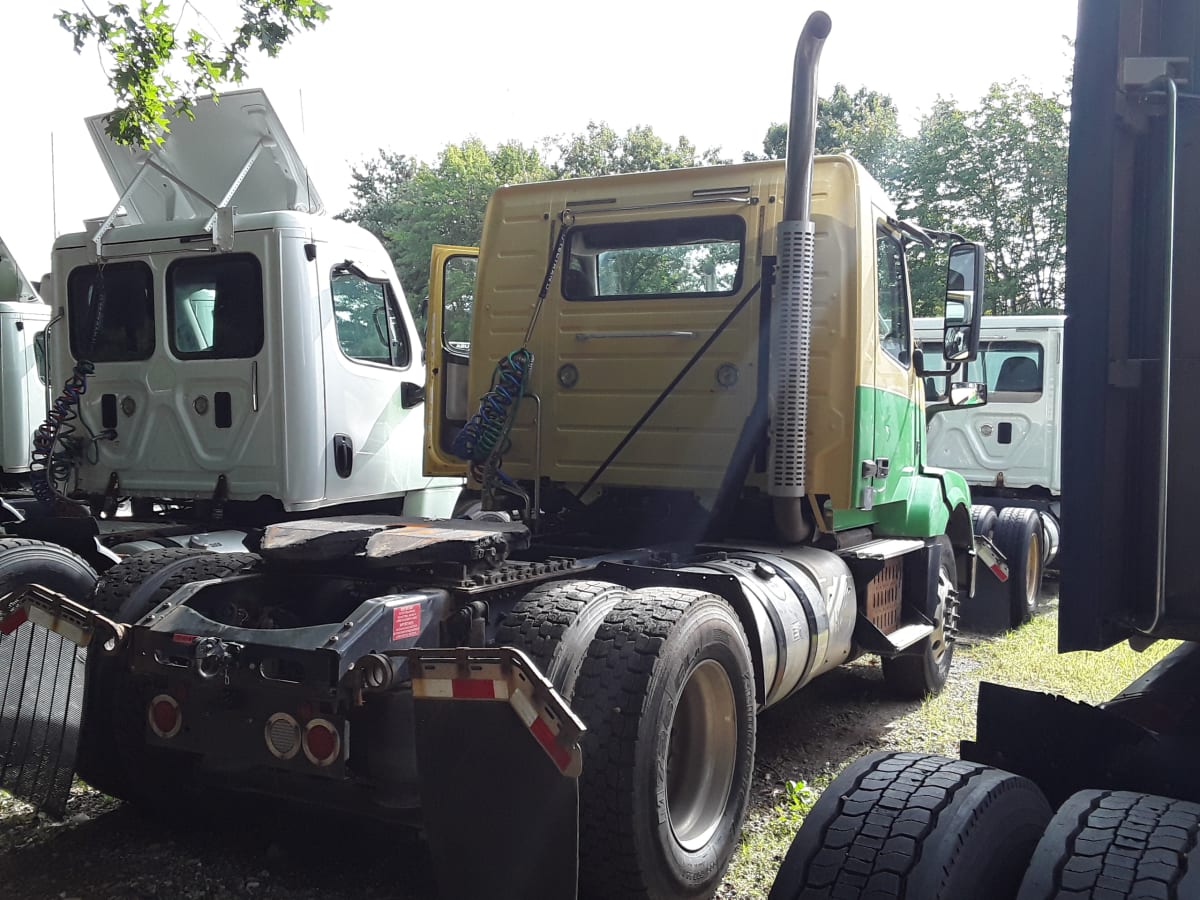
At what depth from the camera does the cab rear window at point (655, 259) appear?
5.11m

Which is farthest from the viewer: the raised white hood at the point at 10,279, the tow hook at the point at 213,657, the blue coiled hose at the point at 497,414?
the raised white hood at the point at 10,279

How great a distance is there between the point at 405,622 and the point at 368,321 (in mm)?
3837

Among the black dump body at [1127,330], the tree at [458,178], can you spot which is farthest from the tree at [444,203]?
the black dump body at [1127,330]

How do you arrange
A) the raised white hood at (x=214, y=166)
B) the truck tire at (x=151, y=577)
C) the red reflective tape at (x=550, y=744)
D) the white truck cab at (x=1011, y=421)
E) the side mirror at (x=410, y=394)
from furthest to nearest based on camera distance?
1. the white truck cab at (x=1011, y=421)
2. the side mirror at (x=410, y=394)
3. the raised white hood at (x=214, y=166)
4. the truck tire at (x=151, y=577)
5. the red reflective tape at (x=550, y=744)

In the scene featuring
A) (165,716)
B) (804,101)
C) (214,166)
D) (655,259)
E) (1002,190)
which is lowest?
(165,716)

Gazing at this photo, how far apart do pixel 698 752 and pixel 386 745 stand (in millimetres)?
1193

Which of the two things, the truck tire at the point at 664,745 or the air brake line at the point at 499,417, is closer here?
the truck tire at the point at 664,745

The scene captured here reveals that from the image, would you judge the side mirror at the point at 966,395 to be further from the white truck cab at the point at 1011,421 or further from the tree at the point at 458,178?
the tree at the point at 458,178

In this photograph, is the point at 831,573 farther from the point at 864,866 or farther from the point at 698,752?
the point at 864,866

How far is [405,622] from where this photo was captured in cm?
319

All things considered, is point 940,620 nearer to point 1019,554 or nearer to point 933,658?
point 933,658

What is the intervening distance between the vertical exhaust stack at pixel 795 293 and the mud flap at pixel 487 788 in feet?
7.10

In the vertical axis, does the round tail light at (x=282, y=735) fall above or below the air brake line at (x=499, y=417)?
below

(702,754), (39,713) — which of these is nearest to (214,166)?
(39,713)
